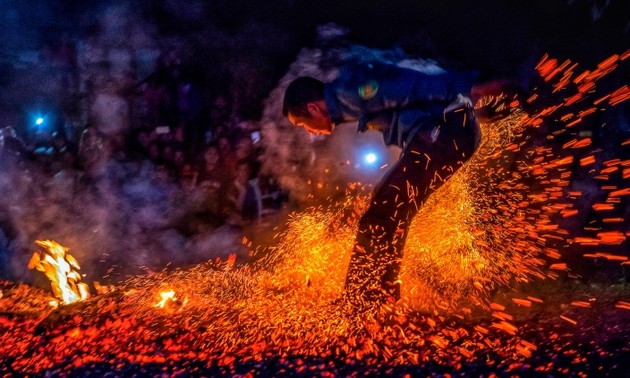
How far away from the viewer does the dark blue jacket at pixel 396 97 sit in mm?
3363

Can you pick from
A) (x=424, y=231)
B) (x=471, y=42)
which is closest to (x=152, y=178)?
(x=424, y=231)

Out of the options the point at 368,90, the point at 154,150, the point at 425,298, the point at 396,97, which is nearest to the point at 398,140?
the point at 396,97

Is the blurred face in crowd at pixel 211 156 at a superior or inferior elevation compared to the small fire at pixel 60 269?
superior

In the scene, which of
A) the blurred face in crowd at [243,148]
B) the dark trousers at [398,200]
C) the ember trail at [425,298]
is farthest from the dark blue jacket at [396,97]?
the blurred face in crowd at [243,148]

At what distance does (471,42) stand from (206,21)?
276 cm

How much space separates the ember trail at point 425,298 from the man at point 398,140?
0.32 m

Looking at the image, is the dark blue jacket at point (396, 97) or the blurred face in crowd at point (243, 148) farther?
the blurred face in crowd at point (243, 148)

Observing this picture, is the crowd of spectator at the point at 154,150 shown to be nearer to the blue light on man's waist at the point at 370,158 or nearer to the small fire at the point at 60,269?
the small fire at the point at 60,269

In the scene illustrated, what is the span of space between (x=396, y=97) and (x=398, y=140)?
1.05ft

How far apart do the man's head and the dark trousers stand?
2.31 feet

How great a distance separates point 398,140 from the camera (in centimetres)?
349

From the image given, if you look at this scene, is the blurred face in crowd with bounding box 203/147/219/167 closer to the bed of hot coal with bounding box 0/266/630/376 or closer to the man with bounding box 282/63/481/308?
the bed of hot coal with bounding box 0/266/630/376

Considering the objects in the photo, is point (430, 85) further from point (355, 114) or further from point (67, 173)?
point (67, 173)

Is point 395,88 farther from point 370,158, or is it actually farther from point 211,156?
point 211,156
